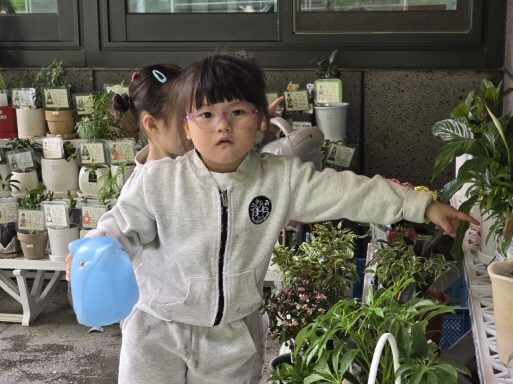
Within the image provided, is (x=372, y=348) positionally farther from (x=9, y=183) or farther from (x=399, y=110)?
(x=9, y=183)

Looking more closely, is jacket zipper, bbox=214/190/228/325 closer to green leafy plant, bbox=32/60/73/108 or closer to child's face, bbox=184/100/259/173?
child's face, bbox=184/100/259/173

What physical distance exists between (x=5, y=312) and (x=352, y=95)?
210cm

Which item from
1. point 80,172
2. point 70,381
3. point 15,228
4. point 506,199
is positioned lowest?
point 70,381

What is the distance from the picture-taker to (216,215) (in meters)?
1.77

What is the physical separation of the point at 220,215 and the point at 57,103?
231cm

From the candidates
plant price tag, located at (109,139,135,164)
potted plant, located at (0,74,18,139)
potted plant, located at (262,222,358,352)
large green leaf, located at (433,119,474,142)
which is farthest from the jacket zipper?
potted plant, located at (0,74,18,139)

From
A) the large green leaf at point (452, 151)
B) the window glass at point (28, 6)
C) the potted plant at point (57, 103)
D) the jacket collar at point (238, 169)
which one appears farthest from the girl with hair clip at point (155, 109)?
the window glass at point (28, 6)

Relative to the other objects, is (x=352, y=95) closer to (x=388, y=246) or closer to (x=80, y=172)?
(x=80, y=172)

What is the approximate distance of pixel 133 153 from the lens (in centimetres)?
364

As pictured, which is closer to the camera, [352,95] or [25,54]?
[352,95]

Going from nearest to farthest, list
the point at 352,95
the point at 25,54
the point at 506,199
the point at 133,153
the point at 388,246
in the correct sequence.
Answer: the point at 506,199 → the point at 388,246 → the point at 133,153 → the point at 352,95 → the point at 25,54

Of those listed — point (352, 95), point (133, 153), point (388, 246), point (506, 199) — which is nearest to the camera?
point (506, 199)

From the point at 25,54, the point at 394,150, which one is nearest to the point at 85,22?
the point at 25,54

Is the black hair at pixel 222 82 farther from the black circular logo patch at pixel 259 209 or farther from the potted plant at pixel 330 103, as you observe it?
the potted plant at pixel 330 103
